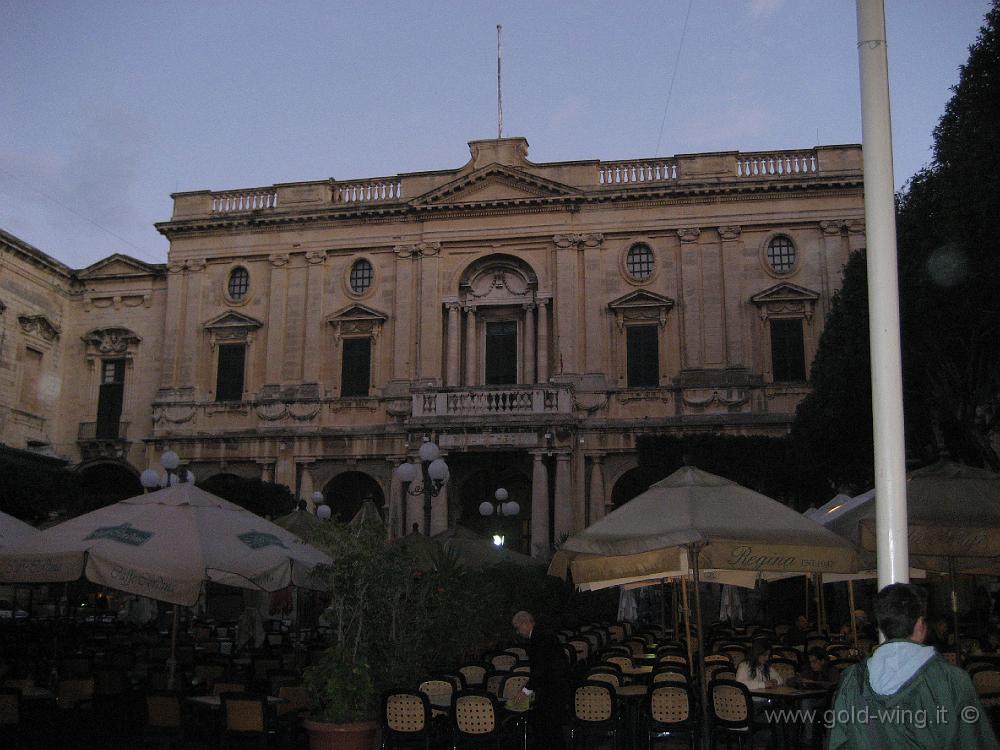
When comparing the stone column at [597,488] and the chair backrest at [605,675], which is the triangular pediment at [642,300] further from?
the chair backrest at [605,675]

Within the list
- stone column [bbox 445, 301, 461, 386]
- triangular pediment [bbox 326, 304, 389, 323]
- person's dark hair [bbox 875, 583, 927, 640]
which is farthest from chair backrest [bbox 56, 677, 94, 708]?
triangular pediment [bbox 326, 304, 389, 323]

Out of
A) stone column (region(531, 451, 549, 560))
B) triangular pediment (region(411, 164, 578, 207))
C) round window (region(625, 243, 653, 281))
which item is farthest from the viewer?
triangular pediment (region(411, 164, 578, 207))

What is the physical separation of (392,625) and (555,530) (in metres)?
20.2

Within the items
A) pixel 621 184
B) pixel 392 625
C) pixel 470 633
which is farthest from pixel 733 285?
pixel 392 625

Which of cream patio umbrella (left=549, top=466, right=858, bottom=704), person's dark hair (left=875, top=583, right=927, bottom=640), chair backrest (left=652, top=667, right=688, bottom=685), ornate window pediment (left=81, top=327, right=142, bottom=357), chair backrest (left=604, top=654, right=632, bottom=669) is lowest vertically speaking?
chair backrest (left=604, top=654, right=632, bottom=669)

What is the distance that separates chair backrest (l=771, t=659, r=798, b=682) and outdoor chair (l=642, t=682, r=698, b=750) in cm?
242

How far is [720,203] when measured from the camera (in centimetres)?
3338

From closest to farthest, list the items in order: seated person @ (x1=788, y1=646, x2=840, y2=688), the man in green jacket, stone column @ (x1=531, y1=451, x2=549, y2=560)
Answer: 1. the man in green jacket
2. seated person @ (x1=788, y1=646, x2=840, y2=688)
3. stone column @ (x1=531, y1=451, x2=549, y2=560)

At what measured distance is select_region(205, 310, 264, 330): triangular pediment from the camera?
3553cm

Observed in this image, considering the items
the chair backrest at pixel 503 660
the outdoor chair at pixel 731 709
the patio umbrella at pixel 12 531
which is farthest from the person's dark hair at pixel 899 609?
the patio umbrella at pixel 12 531

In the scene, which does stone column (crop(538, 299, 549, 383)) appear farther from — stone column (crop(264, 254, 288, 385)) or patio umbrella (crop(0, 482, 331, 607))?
patio umbrella (crop(0, 482, 331, 607))

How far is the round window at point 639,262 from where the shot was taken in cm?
3388

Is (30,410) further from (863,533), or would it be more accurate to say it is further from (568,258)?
(863,533)

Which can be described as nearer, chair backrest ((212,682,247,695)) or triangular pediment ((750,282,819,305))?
chair backrest ((212,682,247,695))
